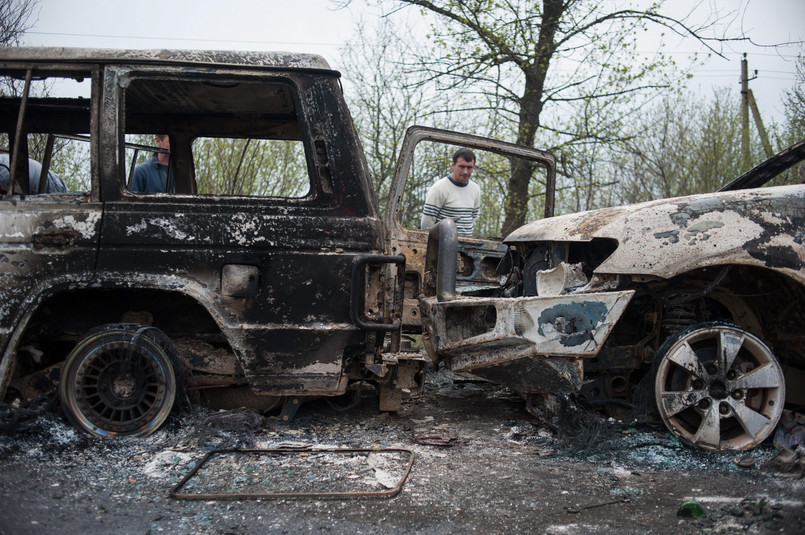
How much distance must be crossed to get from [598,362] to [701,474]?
2.65ft

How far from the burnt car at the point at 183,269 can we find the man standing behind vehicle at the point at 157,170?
0.77m

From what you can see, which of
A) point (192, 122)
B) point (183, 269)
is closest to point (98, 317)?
point (183, 269)

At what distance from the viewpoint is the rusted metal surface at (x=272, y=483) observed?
9.19 feet

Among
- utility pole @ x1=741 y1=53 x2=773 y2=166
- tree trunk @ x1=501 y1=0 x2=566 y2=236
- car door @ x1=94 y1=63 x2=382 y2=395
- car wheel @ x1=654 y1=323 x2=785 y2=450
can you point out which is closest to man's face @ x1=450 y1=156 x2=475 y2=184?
car door @ x1=94 y1=63 x2=382 y2=395

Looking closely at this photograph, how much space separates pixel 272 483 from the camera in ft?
9.80

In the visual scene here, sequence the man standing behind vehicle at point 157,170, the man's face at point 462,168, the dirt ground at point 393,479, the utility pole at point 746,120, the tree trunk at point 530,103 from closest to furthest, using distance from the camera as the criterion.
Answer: the dirt ground at point 393,479 < the man standing behind vehicle at point 157,170 < the man's face at point 462,168 < the tree trunk at point 530,103 < the utility pole at point 746,120

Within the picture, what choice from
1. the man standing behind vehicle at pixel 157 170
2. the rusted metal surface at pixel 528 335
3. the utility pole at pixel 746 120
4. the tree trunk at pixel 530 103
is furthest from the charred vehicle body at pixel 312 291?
the utility pole at pixel 746 120

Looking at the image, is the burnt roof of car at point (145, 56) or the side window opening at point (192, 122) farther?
the side window opening at point (192, 122)

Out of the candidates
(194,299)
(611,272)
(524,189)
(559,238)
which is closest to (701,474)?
(611,272)

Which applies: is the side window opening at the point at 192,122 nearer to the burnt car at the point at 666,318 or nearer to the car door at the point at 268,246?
the car door at the point at 268,246

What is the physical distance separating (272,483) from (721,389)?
2476mm

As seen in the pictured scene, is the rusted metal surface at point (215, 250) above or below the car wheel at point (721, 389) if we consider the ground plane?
above

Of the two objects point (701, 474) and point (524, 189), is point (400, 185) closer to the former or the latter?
point (701, 474)

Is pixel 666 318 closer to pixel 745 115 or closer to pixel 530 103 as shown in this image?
pixel 530 103
